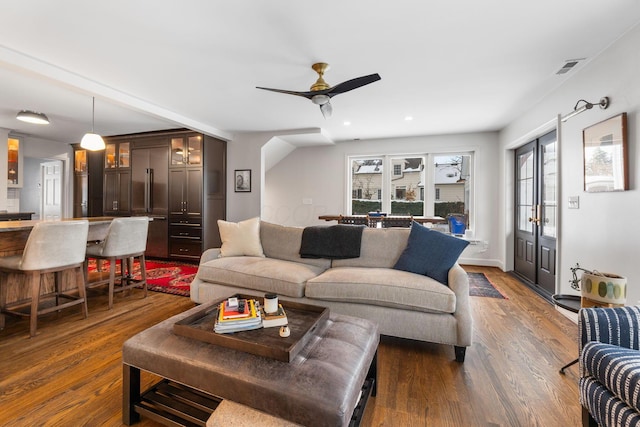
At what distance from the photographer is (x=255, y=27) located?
2107 millimetres

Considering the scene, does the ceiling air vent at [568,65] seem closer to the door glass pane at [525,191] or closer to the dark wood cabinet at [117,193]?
the door glass pane at [525,191]

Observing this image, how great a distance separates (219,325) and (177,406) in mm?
429

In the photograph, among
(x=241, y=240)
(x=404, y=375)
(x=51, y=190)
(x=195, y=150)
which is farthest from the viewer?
(x=51, y=190)

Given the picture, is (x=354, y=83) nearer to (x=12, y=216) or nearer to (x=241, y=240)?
(x=241, y=240)

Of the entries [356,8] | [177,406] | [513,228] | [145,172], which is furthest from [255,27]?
[513,228]

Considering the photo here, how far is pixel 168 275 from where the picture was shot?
4090mm

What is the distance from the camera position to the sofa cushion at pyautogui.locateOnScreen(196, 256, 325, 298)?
92.7 inches

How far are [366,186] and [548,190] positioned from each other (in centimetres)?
306

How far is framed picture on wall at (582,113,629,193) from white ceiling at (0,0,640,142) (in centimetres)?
69

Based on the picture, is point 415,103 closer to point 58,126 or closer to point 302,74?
point 302,74

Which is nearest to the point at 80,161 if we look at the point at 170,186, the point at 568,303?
the point at 170,186

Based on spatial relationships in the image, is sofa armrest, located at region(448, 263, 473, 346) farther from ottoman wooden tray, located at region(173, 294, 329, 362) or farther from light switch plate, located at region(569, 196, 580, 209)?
light switch plate, located at region(569, 196, 580, 209)

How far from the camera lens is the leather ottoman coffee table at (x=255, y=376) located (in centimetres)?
98

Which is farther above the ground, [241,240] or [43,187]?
[43,187]
